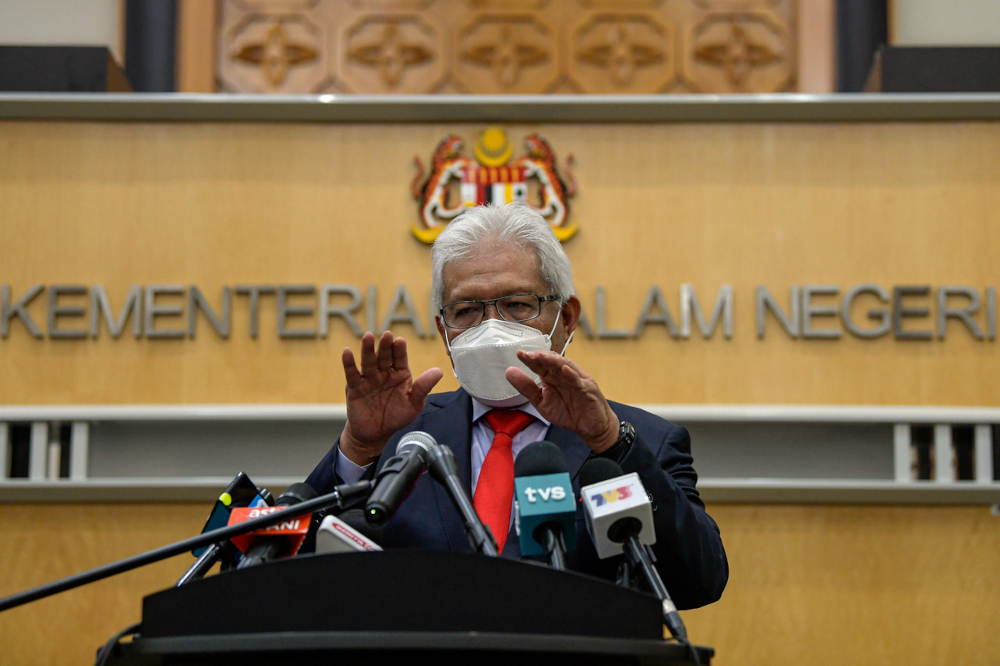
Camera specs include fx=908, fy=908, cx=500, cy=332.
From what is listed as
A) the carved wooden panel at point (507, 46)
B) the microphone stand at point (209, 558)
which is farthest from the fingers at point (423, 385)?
the carved wooden panel at point (507, 46)

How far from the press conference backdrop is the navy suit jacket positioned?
3.02ft

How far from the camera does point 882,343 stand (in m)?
2.91

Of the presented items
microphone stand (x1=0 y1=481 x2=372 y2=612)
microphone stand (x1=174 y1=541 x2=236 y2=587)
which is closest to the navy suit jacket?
microphone stand (x1=174 y1=541 x2=236 y2=587)

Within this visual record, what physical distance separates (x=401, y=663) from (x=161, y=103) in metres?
2.53

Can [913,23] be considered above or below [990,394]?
above

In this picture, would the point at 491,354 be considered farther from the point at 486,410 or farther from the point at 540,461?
the point at 540,461

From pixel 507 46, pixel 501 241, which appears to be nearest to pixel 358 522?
pixel 501 241

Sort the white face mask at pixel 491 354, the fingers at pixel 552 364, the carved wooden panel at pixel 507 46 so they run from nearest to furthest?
1. the fingers at pixel 552 364
2. the white face mask at pixel 491 354
3. the carved wooden panel at pixel 507 46

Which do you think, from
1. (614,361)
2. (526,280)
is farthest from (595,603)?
(614,361)

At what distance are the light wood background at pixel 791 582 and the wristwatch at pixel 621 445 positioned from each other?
136cm

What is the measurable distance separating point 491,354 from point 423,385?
0.81ft

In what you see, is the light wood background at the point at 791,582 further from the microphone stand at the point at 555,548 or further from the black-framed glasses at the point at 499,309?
the microphone stand at the point at 555,548

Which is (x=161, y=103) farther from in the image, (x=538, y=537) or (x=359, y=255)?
(x=538, y=537)

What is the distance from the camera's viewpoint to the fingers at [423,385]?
1.71 metres
